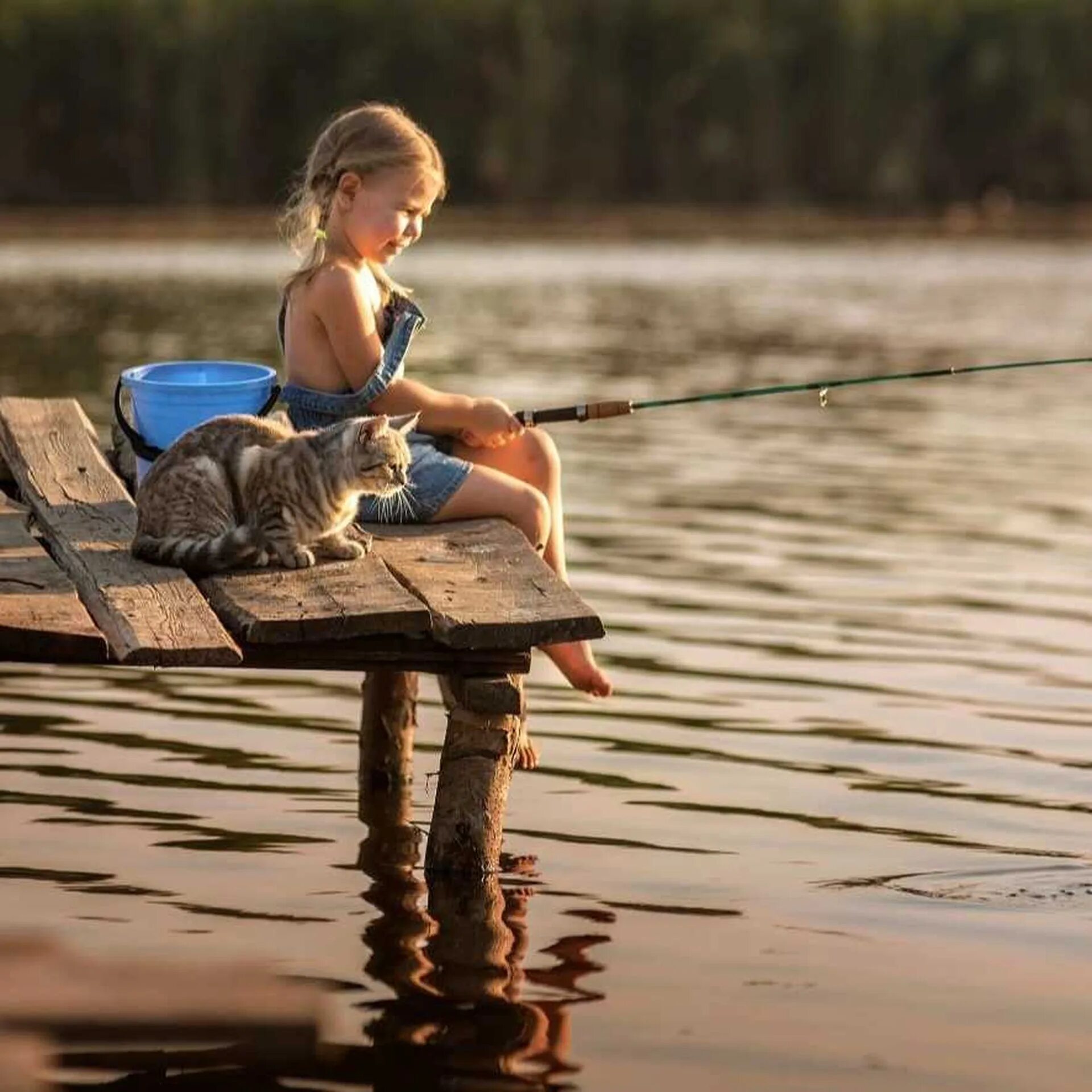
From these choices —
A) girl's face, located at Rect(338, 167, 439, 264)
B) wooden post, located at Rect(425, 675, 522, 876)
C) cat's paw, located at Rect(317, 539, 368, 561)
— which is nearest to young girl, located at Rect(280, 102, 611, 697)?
girl's face, located at Rect(338, 167, 439, 264)

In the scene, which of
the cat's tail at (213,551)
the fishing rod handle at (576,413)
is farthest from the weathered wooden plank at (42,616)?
the fishing rod handle at (576,413)

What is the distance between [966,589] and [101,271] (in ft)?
93.6

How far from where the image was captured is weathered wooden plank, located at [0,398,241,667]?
18.5 feet

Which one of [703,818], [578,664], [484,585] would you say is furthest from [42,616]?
[703,818]

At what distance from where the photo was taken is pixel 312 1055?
→ 5031 mm

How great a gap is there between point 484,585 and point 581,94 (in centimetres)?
5569

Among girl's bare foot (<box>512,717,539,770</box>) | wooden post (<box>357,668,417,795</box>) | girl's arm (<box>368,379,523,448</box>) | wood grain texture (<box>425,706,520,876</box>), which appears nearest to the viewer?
wood grain texture (<box>425,706,520,876</box>)

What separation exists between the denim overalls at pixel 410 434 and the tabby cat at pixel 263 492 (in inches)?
15.8

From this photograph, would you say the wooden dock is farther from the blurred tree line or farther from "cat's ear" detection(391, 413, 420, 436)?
the blurred tree line

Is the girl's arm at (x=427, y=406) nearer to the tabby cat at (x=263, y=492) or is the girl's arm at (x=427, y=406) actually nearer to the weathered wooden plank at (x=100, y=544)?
the tabby cat at (x=263, y=492)

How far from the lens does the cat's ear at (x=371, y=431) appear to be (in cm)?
629

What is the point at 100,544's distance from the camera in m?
6.68

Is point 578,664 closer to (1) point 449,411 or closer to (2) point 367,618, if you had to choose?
(1) point 449,411

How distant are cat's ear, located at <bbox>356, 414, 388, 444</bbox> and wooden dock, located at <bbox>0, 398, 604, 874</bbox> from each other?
289mm
